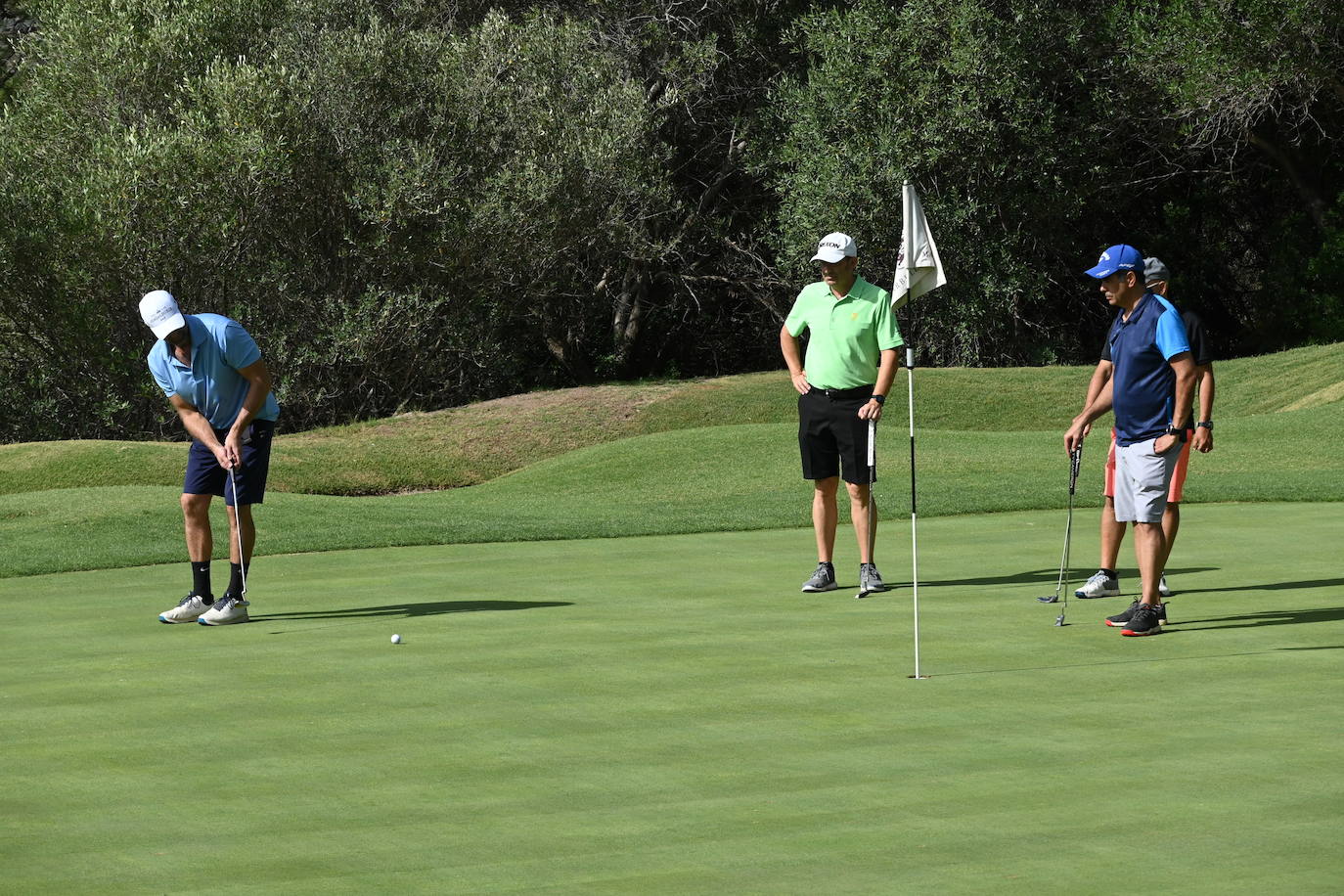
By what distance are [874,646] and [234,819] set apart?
3.91 meters

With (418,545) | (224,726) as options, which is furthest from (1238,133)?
(224,726)

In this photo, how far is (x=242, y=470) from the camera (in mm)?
10195

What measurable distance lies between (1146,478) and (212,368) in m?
5.43

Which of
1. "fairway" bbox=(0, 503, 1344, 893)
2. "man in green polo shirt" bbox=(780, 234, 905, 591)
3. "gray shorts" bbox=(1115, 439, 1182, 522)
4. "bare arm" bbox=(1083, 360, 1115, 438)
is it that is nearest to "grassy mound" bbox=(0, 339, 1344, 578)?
"man in green polo shirt" bbox=(780, 234, 905, 591)

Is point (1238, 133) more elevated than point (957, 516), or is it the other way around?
point (1238, 133)

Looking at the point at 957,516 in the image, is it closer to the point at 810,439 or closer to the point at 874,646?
the point at 810,439

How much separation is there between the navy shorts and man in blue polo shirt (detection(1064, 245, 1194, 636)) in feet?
16.4

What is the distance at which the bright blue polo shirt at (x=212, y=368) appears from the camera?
33.1 ft

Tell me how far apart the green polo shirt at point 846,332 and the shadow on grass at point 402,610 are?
2.34 meters

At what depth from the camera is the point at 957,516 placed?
15.5 meters

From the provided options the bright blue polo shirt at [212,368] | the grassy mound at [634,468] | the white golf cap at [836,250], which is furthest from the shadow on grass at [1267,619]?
the grassy mound at [634,468]

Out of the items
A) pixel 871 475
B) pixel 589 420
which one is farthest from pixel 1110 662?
pixel 589 420

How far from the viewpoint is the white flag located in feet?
29.1

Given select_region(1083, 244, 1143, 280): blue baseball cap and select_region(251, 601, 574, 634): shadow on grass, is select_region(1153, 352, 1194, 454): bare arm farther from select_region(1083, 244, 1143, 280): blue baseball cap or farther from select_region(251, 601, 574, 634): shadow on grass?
select_region(251, 601, 574, 634): shadow on grass
